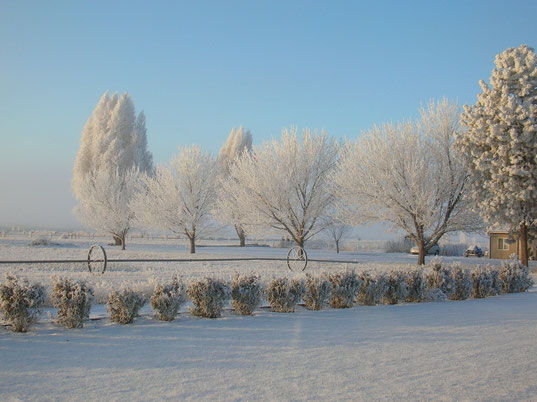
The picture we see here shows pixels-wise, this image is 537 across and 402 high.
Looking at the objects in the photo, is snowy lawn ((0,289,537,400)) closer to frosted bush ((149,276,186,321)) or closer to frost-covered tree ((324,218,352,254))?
frosted bush ((149,276,186,321))

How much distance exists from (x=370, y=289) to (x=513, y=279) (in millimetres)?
6482

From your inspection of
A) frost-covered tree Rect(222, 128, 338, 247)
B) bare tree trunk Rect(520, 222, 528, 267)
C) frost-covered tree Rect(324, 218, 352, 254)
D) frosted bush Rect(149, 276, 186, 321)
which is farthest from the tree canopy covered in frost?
frosted bush Rect(149, 276, 186, 321)

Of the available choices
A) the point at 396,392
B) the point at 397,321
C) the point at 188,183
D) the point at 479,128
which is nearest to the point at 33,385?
the point at 396,392

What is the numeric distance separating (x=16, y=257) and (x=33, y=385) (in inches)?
821

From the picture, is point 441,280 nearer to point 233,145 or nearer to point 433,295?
point 433,295

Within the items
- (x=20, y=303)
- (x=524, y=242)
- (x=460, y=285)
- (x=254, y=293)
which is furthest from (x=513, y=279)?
(x=20, y=303)

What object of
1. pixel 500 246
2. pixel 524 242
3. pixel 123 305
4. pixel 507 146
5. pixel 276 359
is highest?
pixel 507 146

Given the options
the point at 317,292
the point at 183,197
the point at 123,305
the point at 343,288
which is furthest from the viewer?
the point at 183,197

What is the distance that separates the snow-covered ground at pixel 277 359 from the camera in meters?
4.52

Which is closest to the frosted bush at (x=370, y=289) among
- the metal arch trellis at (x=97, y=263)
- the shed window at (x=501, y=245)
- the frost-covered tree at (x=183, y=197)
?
the metal arch trellis at (x=97, y=263)

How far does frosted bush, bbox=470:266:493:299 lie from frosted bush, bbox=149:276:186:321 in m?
8.62

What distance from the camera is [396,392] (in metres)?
4.54

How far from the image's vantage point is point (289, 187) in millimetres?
23844

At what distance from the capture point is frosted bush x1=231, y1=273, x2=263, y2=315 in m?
8.74
